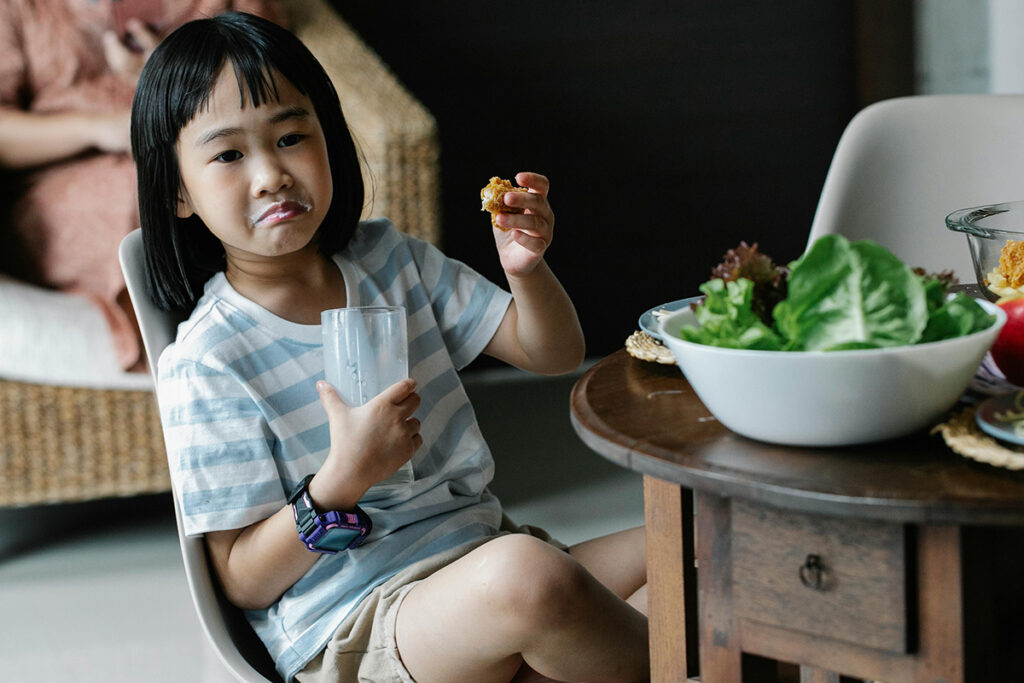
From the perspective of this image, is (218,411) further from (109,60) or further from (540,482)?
(109,60)

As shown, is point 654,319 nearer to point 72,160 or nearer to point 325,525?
point 325,525

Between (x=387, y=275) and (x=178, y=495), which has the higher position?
(x=387, y=275)

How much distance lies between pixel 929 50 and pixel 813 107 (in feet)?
1.12

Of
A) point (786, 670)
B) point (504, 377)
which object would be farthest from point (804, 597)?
point (504, 377)

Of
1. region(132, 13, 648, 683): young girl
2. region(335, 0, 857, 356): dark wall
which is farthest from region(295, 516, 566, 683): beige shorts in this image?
region(335, 0, 857, 356): dark wall

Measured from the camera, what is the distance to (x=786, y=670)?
0.96 meters

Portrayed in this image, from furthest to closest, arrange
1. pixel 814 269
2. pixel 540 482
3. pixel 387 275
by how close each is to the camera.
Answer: pixel 540 482, pixel 387 275, pixel 814 269

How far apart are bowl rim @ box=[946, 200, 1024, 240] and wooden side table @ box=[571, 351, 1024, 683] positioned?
32 centimetres

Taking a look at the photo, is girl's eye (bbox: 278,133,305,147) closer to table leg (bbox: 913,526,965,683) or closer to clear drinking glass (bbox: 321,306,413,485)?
clear drinking glass (bbox: 321,306,413,485)

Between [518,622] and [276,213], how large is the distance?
416mm

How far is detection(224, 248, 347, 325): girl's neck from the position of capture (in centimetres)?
108

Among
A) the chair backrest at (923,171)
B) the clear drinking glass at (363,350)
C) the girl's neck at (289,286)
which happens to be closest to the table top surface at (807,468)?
the clear drinking glass at (363,350)

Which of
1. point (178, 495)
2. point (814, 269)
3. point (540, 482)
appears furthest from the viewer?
point (540, 482)

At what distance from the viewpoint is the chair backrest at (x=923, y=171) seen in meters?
1.52
